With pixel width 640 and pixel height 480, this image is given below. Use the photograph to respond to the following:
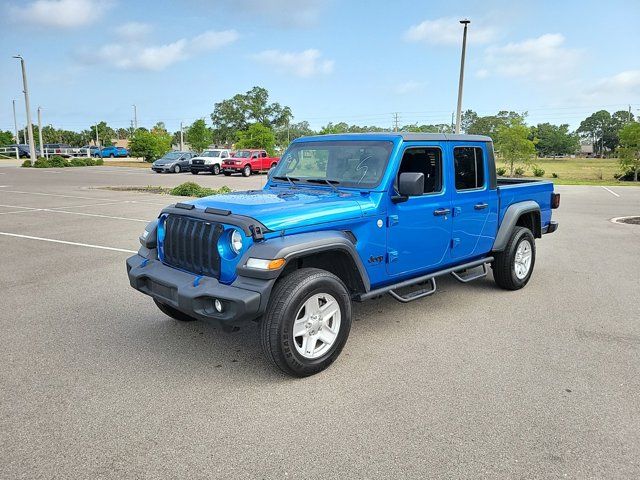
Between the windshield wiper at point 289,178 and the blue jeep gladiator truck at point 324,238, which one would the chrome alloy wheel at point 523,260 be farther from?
the windshield wiper at point 289,178

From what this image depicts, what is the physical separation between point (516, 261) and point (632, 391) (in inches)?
108

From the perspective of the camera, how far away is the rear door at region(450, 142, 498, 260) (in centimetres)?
525

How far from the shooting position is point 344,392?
3.69 metres

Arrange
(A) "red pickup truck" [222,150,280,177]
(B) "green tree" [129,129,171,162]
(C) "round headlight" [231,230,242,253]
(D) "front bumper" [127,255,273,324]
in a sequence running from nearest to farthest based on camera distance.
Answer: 1. (D) "front bumper" [127,255,273,324]
2. (C) "round headlight" [231,230,242,253]
3. (A) "red pickup truck" [222,150,280,177]
4. (B) "green tree" [129,129,171,162]

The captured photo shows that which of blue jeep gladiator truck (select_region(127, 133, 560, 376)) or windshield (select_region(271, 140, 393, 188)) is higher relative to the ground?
windshield (select_region(271, 140, 393, 188))

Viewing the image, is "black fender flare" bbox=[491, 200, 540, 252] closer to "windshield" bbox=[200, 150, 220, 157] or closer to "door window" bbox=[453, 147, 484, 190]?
"door window" bbox=[453, 147, 484, 190]

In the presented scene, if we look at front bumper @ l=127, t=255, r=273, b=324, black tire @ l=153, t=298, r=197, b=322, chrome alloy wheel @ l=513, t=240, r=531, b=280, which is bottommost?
black tire @ l=153, t=298, r=197, b=322

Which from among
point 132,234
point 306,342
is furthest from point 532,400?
point 132,234

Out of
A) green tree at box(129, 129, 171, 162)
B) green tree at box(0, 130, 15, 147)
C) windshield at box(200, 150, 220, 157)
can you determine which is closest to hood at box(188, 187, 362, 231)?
windshield at box(200, 150, 220, 157)

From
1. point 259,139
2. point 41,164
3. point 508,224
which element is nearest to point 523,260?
point 508,224

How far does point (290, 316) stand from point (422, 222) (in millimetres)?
1771

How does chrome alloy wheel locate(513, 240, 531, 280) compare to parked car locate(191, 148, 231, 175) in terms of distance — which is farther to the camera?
parked car locate(191, 148, 231, 175)

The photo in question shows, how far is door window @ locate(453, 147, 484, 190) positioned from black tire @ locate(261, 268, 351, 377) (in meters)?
2.13

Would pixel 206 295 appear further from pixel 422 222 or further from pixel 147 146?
pixel 147 146
